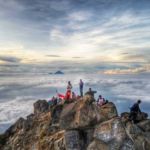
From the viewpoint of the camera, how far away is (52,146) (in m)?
22.3

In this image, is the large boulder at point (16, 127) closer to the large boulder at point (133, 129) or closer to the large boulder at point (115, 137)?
the large boulder at point (133, 129)

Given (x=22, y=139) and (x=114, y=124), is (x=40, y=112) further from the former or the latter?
(x=114, y=124)

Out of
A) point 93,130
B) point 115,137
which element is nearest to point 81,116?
point 93,130

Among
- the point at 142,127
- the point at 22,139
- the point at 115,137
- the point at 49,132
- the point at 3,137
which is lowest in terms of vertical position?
the point at 3,137

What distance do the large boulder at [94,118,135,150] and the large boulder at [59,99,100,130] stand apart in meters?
3.83

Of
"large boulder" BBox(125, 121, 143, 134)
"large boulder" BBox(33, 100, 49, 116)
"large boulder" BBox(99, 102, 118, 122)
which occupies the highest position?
"large boulder" BBox(99, 102, 118, 122)

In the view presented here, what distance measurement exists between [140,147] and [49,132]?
16.5 m

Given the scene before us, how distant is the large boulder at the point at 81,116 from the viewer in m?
21.4

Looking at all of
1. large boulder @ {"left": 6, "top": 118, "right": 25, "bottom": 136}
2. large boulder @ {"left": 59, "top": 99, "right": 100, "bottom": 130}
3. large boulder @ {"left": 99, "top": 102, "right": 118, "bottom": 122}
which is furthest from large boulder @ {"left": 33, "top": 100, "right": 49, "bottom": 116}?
large boulder @ {"left": 59, "top": 99, "right": 100, "bottom": 130}

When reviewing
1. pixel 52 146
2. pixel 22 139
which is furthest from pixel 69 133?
pixel 22 139

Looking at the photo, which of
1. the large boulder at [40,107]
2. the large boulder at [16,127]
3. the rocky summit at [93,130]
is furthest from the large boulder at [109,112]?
the large boulder at [16,127]

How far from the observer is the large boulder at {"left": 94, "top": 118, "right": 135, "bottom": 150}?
646 inches

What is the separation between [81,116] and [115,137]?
6241 mm

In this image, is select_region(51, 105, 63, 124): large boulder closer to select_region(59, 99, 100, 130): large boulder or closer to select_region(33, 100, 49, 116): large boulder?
select_region(59, 99, 100, 130): large boulder
